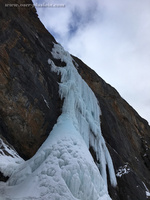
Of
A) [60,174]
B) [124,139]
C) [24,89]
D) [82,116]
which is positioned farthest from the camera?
[124,139]

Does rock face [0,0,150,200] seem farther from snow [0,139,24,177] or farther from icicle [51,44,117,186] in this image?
icicle [51,44,117,186]

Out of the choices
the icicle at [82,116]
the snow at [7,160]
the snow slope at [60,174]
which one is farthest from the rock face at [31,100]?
the snow slope at [60,174]

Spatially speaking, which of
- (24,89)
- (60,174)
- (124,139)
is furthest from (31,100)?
(124,139)

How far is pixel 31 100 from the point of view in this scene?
28.6 feet

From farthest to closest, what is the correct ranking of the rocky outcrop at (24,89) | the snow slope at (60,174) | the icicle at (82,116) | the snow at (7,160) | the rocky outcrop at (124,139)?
the rocky outcrop at (124,139)
the icicle at (82,116)
the rocky outcrop at (24,89)
the snow at (7,160)
the snow slope at (60,174)

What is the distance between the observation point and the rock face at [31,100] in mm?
7993

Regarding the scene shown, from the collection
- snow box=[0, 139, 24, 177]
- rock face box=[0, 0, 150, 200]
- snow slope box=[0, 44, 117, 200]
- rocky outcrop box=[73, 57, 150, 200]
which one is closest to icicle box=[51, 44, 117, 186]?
rock face box=[0, 0, 150, 200]

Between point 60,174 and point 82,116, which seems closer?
point 60,174

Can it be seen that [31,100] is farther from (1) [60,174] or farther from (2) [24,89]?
(1) [60,174]

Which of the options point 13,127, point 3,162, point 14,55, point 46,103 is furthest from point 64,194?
point 14,55

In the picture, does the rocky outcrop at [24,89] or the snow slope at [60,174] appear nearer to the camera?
the snow slope at [60,174]

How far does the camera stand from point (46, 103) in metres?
9.29

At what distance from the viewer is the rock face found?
7993 millimetres

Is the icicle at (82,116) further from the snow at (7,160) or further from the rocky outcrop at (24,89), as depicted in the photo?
the snow at (7,160)
